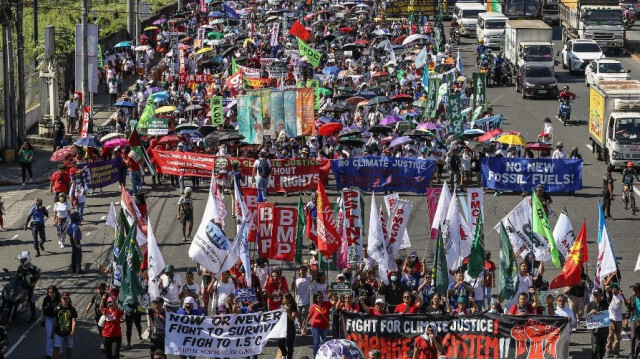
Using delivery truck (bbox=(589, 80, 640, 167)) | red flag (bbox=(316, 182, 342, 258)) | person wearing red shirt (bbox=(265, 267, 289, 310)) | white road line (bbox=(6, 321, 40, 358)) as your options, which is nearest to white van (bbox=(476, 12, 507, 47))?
delivery truck (bbox=(589, 80, 640, 167))

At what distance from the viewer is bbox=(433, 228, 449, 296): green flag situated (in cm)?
2298

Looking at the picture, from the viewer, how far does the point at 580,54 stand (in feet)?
186

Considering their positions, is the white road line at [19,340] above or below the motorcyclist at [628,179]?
below

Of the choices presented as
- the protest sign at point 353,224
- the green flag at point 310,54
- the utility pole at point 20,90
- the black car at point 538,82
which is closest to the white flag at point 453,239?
the protest sign at point 353,224

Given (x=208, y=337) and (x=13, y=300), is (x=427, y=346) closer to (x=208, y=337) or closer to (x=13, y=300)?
(x=208, y=337)

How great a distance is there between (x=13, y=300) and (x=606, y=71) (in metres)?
31.7

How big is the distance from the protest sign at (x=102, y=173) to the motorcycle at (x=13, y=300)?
9580 millimetres

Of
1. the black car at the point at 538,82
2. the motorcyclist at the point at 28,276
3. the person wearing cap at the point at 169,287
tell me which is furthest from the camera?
the black car at the point at 538,82

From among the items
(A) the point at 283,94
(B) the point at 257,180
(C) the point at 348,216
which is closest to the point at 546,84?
(A) the point at 283,94

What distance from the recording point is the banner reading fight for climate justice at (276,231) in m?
24.9

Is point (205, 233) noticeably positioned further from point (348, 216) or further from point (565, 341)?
point (565, 341)

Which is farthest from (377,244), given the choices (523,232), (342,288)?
(523,232)

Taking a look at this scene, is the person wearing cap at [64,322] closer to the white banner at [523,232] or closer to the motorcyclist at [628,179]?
the white banner at [523,232]

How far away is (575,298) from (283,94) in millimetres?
15890
